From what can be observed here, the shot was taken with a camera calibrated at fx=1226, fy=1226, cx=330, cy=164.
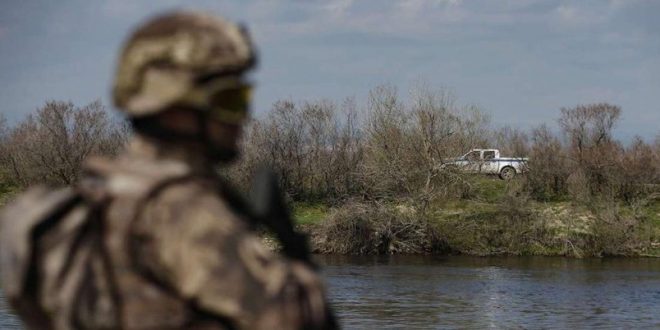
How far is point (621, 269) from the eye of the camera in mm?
41469

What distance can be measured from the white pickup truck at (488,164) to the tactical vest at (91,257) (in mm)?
48598

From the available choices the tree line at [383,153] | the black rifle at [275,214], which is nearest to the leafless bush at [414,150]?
the tree line at [383,153]

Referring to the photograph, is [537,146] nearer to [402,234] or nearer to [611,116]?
[611,116]

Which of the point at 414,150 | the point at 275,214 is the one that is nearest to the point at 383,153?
the point at 414,150

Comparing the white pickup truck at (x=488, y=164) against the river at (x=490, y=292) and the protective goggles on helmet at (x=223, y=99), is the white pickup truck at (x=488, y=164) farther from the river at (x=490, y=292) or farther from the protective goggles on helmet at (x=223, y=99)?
the protective goggles on helmet at (x=223, y=99)

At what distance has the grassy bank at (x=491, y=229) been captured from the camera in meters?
45.8

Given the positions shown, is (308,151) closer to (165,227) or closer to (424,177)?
(424,177)

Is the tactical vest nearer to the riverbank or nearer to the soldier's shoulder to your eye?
the soldier's shoulder

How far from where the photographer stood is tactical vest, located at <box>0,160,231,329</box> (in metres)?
2.45

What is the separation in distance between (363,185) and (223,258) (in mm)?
50106

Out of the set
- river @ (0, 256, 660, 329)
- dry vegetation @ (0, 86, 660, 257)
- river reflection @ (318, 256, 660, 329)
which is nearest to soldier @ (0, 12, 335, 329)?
river @ (0, 256, 660, 329)

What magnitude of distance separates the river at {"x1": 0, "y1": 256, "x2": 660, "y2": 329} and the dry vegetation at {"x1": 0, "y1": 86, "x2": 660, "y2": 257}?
1681 mm

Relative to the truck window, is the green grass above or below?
below

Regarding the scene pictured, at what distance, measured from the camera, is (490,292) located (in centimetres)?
3519
